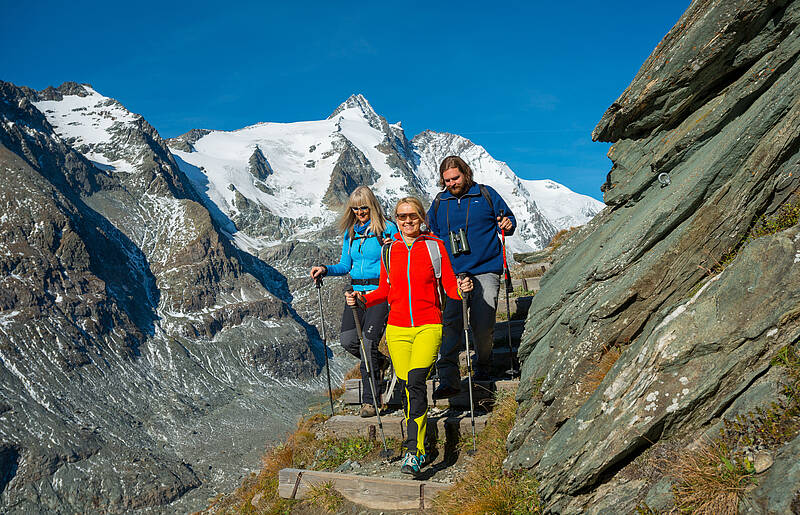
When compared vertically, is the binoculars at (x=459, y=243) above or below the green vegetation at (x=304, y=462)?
above

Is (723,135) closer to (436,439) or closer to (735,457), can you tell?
(735,457)

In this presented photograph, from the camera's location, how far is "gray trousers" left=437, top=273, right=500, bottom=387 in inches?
304

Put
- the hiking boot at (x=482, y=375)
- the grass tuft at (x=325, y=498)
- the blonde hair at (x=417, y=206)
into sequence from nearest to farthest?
the grass tuft at (x=325, y=498), the blonde hair at (x=417, y=206), the hiking boot at (x=482, y=375)

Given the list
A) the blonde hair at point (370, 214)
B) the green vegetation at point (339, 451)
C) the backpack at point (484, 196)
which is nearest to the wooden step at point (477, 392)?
the green vegetation at point (339, 451)

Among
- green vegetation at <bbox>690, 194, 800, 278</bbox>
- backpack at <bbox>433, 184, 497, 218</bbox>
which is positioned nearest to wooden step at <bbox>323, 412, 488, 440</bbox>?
backpack at <bbox>433, 184, 497, 218</bbox>

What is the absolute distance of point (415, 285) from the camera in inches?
265

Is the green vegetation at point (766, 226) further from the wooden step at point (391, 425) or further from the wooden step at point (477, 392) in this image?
the wooden step at point (391, 425)

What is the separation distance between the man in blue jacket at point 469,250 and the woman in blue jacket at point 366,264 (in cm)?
91

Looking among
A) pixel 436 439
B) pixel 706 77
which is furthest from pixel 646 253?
pixel 436 439

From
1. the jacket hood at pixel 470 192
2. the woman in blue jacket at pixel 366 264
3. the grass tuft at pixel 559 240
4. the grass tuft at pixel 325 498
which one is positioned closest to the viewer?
the grass tuft at pixel 325 498

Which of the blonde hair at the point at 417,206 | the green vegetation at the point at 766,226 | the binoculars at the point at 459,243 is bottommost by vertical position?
the green vegetation at the point at 766,226

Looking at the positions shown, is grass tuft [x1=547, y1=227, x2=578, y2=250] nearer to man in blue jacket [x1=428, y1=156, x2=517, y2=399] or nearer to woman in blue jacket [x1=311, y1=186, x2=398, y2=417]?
man in blue jacket [x1=428, y1=156, x2=517, y2=399]

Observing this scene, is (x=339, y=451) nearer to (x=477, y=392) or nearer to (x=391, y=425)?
(x=391, y=425)

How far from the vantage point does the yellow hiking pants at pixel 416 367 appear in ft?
21.4
